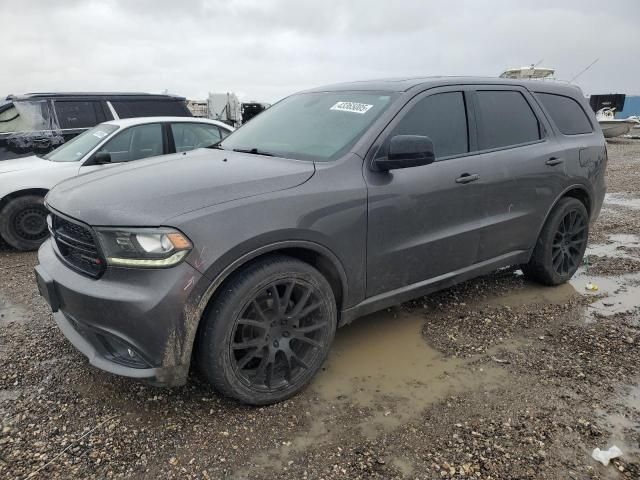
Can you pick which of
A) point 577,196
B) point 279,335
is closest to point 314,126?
point 279,335

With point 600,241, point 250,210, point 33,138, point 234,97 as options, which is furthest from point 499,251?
point 234,97

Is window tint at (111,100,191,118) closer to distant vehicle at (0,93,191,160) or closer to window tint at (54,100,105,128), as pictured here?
distant vehicle at (0,93,191,160)

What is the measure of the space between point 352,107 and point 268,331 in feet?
5.33

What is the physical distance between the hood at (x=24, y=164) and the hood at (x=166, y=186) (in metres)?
3.43

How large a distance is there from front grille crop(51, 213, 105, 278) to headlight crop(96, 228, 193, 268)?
17 cm

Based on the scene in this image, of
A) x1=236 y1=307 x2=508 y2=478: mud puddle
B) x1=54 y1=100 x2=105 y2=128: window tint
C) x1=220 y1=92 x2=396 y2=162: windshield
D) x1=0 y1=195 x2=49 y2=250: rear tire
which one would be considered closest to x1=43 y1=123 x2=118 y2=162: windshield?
x1=0 y1=195 x2=49 y2=250: rear tire

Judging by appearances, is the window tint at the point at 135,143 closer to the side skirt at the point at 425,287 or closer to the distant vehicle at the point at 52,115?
the distant vehicle at the point at 52,115

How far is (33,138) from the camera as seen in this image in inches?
269

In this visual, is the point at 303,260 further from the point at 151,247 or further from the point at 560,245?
the point at 560,245

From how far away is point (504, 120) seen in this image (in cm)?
381

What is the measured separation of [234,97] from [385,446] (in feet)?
72.7

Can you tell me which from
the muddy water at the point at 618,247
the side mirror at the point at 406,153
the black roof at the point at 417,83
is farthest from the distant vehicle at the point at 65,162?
the muddy water at the point at 618,247

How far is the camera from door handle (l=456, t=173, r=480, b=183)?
334 cm

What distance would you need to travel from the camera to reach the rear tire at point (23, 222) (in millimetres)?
5633
